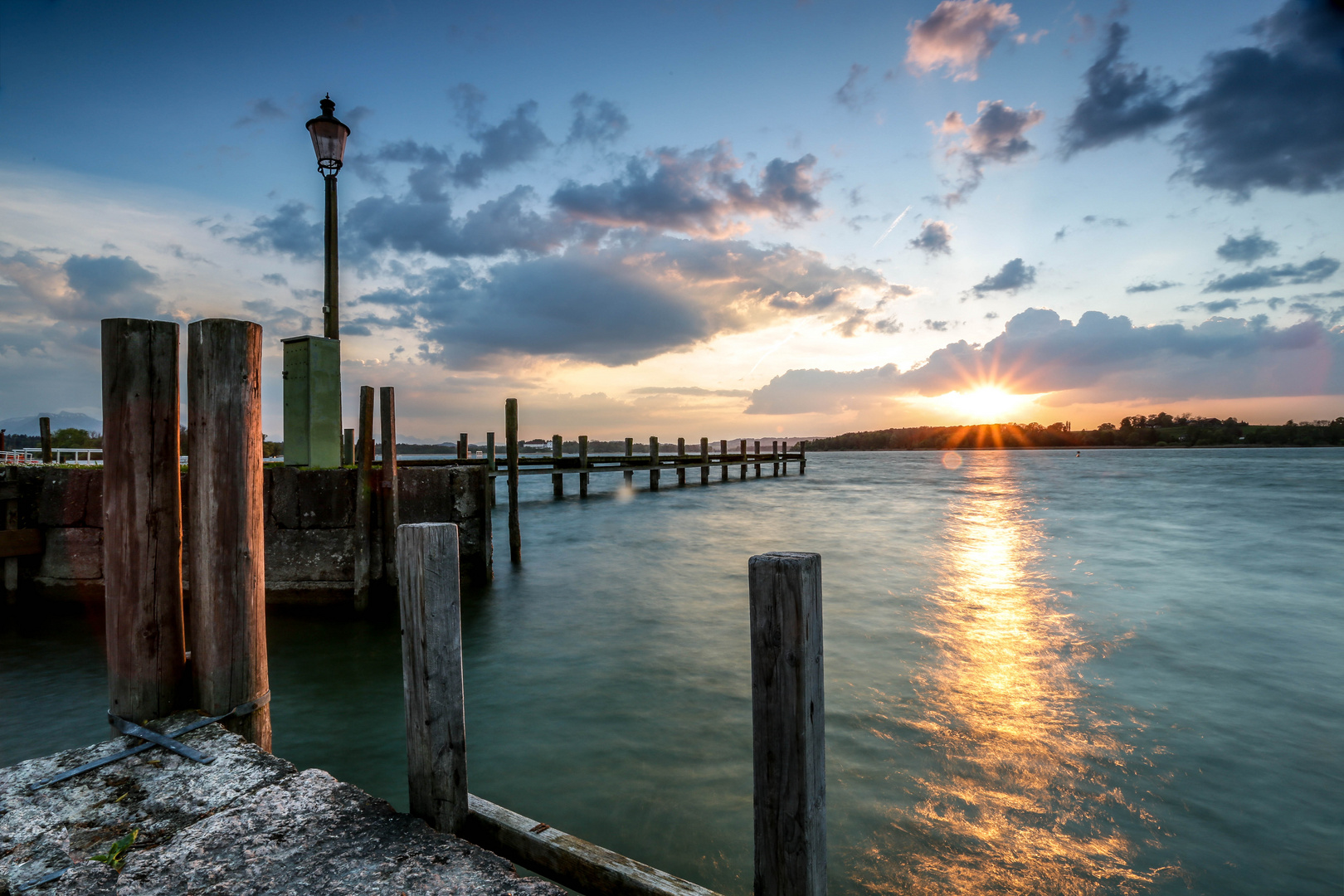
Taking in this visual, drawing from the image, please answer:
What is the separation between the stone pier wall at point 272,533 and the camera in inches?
277

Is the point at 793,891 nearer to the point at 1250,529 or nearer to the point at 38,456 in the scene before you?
the point at 1250,529

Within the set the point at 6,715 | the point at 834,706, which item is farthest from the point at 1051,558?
the point at 6,715

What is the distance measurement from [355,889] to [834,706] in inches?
177

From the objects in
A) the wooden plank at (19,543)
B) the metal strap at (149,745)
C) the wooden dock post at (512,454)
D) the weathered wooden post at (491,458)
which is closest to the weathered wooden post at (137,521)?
the metal strap at (149,745)

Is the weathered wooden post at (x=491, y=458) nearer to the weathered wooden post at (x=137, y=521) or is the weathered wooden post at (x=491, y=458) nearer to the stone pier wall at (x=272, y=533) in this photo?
the stone pier wall at (x=272, y=533)

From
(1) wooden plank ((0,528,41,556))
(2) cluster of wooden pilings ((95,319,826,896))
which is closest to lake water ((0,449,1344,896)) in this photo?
(1) wooden plank ((0,528,41,556))

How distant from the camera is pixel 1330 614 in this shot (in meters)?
8.61

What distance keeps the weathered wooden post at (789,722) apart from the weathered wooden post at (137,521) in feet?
9.43

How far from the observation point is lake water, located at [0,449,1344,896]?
3.54 metres

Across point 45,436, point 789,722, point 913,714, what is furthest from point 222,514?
point 45,436

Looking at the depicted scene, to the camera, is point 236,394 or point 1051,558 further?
point 1051,558

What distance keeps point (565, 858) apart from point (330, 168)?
8.42 meters

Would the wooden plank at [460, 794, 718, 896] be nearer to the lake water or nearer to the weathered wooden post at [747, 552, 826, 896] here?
the weathered wooden post at [747, 552, 826, 896]

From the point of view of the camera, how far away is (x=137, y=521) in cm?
280
